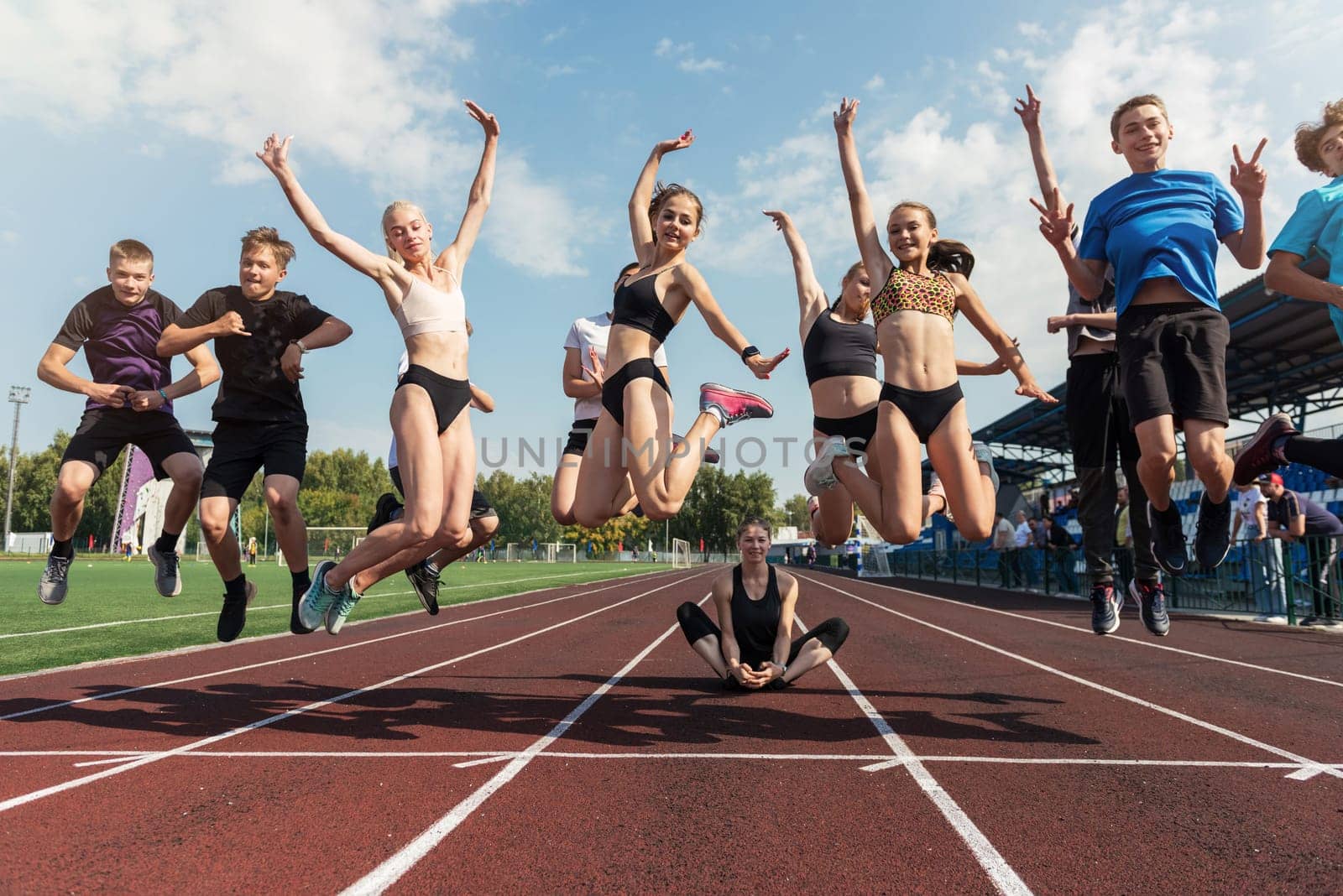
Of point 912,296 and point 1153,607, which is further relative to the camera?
point 1153,607

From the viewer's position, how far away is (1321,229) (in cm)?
358

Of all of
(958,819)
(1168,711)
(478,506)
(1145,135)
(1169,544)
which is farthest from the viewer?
(1168,711)

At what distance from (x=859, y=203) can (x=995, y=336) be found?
3.66 feet

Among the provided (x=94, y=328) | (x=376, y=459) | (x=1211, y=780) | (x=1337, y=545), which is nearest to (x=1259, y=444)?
(x=1211, y=780)

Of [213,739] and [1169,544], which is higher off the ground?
[1169,544]

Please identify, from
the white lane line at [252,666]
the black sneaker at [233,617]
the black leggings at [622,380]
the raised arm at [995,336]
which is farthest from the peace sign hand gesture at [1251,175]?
the white lane line at [252,666]

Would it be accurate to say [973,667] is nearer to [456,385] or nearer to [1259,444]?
[1259,444]

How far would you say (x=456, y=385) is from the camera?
4426 millimetres

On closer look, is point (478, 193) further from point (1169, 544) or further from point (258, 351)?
point (1169, 544)

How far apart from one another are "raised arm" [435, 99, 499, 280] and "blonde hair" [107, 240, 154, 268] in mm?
2241

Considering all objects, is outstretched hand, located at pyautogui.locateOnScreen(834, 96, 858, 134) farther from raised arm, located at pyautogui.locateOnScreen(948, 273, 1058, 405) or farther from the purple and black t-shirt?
the purple and black t-shirt

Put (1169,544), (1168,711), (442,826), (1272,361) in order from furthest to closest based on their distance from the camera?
1. (1272,361)
2. (1168,711)
3. (1169,544)
4. (442,826)

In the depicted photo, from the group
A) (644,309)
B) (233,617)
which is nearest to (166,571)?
(233,617)

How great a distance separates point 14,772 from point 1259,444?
7.42 meters
